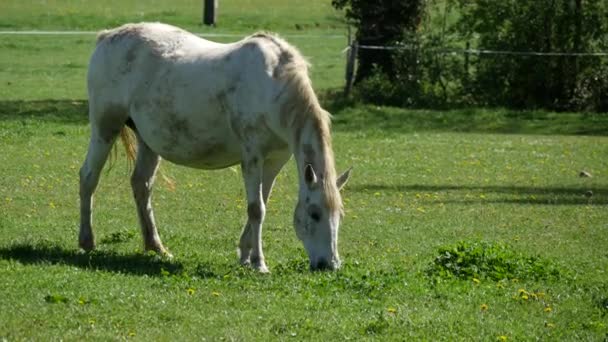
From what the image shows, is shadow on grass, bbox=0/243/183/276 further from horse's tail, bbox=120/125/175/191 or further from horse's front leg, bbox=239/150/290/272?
horse's tail, bbox=120/125/175/191

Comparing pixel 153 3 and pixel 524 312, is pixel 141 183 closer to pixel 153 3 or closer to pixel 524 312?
pixel 524 312

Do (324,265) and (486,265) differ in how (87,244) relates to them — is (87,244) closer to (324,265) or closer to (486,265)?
(324,265)

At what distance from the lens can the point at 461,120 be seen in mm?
26875

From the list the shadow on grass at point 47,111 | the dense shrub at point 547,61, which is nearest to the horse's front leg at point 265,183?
the shadow on grass at point 47,111

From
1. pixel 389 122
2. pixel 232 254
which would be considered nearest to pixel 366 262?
pixel 232 254

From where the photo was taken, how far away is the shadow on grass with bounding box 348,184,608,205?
16.8 meters

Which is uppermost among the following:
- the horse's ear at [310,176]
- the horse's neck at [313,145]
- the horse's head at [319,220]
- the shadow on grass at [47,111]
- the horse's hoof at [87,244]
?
the horse's neck at [313,145]

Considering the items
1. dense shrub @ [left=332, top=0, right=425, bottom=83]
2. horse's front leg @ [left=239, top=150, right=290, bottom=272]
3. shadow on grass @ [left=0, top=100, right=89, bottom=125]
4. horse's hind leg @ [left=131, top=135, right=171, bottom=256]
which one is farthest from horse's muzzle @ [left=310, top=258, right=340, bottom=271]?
dense shrub @ [left=332, top=0, right=425, bottom=83]

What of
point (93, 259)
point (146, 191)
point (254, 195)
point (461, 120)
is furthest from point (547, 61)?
point (93, 259)

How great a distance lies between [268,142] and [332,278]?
184cm

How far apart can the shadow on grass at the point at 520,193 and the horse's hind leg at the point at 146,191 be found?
535 cm

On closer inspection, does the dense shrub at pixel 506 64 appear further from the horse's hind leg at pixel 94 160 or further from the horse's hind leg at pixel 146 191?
the horse's hind leg at pixel 94 160

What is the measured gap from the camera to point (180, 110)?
1155cm

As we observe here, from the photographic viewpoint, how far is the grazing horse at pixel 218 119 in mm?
10664
